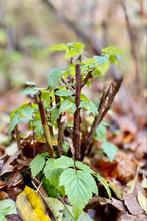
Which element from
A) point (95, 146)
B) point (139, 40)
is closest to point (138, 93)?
point (139, 40)

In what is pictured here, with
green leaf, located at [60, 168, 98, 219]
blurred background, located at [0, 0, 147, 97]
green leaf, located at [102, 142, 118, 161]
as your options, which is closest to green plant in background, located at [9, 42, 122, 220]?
green leaf, located at [60, 168, 98, 219]

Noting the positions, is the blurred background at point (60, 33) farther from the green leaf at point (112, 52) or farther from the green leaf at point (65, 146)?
the green leaf at point (65, 146)

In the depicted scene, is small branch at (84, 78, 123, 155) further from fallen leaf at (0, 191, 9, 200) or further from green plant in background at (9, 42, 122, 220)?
fallen leaf at (0, 191, 9, 200)

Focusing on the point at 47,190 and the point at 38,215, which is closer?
the point at 38,215

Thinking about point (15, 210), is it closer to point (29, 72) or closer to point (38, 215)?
point (38, 215)

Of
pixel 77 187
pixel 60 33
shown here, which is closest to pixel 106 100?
pixel 77 187
